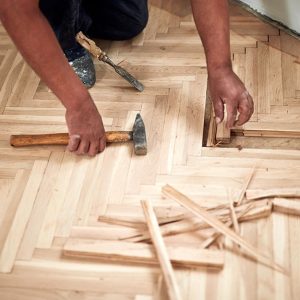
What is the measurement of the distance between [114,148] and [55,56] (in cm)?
38

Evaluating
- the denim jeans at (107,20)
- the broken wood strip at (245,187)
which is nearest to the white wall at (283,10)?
the denim jeans at (107,20)

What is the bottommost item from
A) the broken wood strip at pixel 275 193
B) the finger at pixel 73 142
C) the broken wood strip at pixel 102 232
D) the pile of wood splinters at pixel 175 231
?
the broken wood strip at pixel 102 232

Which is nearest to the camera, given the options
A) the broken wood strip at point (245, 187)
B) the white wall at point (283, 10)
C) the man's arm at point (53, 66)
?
the man's arm at point (53, 66)


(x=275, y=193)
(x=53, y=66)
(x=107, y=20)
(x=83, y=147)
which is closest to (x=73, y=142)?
(x=83, y=147)

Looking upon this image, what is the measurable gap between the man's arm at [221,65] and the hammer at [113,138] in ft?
0.85

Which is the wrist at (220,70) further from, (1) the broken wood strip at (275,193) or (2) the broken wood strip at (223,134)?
(1) the broken wood strip at (275,193)

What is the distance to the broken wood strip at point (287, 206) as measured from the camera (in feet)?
4.15

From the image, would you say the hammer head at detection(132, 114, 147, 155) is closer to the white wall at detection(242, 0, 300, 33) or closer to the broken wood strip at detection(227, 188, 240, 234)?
the broken wood strip at detection(227, 188, 240, 234)

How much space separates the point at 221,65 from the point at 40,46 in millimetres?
551

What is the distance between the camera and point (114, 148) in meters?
1.52

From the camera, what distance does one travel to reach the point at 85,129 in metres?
1.41

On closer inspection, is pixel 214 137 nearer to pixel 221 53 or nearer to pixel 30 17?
pixel 221 53

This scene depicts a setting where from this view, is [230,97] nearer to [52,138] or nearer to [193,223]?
[193,223]

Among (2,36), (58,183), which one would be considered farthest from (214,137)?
(2,36)
